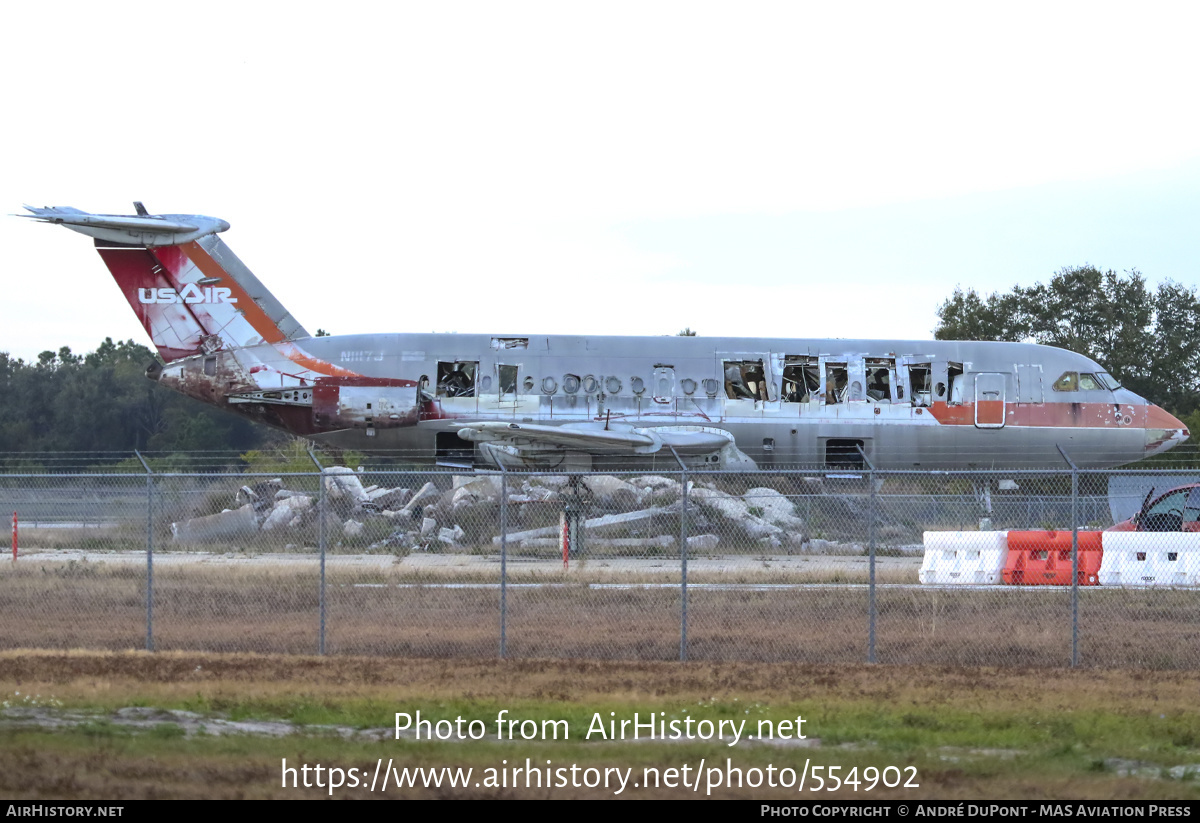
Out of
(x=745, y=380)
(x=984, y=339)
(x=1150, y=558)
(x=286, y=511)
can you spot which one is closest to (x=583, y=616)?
(x=1150, y=558)

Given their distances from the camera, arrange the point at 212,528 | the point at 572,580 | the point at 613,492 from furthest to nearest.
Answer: the point at 613,492, the point at 212,528, the point at 572,580

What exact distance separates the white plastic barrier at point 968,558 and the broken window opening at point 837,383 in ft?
31.0

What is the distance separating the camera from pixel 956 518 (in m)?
21.3

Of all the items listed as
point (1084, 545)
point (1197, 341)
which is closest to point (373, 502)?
point (1084, 545)

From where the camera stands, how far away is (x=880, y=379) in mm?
30141

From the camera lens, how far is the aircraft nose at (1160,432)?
30750 millimetres

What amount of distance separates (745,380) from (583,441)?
4301 millimetres

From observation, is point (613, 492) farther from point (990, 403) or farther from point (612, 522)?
point (990, 403)

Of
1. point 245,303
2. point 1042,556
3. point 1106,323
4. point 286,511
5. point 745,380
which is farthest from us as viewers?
point 1106,323

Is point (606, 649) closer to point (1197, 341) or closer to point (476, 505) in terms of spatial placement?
point (476, 505)

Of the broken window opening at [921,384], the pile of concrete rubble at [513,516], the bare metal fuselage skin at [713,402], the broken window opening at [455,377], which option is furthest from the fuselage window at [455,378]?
the broken window opening at [921,384]

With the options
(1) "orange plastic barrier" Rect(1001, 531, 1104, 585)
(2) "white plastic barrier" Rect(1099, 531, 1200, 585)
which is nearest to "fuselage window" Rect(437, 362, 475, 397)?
(1) "orange plastic barrier" Rect(1001, 531, 1104, 585)

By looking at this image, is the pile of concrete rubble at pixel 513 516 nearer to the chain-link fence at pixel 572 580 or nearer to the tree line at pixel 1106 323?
the chain-link fence at pixel 572 580

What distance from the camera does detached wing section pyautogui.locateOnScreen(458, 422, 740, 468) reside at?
2808cm
